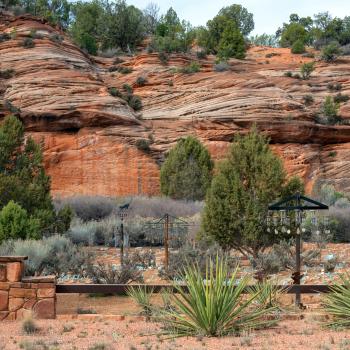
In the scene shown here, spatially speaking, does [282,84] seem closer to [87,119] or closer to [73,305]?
[87,119]

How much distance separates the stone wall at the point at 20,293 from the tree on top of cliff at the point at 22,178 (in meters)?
8.96

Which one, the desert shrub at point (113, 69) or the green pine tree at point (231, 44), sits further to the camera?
the green pine tree at point (231, 44)

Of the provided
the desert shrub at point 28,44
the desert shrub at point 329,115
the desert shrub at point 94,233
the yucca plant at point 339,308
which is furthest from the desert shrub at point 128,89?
the yucca plant at point 339,308

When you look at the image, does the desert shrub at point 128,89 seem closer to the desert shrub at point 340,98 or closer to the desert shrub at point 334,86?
the desert shrub at point 340,98

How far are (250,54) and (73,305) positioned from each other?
45.4 meters

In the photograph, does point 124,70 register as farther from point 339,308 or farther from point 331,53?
point 339,308

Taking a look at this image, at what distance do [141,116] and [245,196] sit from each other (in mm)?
22562

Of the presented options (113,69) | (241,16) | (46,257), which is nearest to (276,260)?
(46,257)

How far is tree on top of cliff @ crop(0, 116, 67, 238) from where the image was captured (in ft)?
61.8

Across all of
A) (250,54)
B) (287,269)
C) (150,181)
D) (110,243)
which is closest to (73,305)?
(287,269)

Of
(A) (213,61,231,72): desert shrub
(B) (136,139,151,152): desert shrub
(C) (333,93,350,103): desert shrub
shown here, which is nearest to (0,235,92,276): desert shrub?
(B) (136,139,151,152): desert shrub

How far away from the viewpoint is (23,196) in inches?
743

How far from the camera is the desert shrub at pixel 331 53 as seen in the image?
46659 millimetres

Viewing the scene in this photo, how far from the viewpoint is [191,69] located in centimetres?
4203
